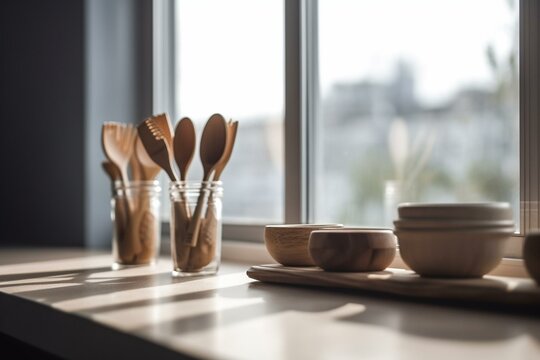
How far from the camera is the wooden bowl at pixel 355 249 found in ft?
3.13

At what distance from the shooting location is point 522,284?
79 cm

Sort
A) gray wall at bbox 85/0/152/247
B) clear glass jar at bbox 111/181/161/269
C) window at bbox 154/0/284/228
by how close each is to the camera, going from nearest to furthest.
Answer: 1. clear glass jar at bbox 111/181/161/269
2. window at bbox 154/0/284/228
3. gray wall at bbox 85/0/152/247

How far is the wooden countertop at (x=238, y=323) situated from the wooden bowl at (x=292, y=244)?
0.20ft

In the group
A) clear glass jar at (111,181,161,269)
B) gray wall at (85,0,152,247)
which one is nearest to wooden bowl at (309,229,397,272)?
clear glass jar at (111,181,161,269)

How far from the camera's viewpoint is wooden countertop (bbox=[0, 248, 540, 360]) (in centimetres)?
61

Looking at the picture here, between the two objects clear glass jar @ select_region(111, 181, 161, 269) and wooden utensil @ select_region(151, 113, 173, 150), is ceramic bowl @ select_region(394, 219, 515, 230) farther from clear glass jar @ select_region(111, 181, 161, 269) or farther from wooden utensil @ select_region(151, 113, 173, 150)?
clear glass jar @ select_region(111, 181, 161, 269)

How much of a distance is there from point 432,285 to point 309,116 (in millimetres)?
655

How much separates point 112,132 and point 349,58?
0.51 metres

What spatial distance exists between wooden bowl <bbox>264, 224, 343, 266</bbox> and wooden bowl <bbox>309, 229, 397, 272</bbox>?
0.09 meters

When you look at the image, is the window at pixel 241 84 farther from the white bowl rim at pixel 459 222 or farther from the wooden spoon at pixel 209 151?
the white bowl rim at pixel 459 222

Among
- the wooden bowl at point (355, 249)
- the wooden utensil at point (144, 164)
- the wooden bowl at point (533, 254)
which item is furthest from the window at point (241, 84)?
the wooden bowl at point (533, 254)

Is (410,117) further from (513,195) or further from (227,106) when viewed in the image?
(227,106)

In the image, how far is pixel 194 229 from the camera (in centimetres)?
117

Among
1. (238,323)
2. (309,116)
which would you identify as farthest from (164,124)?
(238,323)
